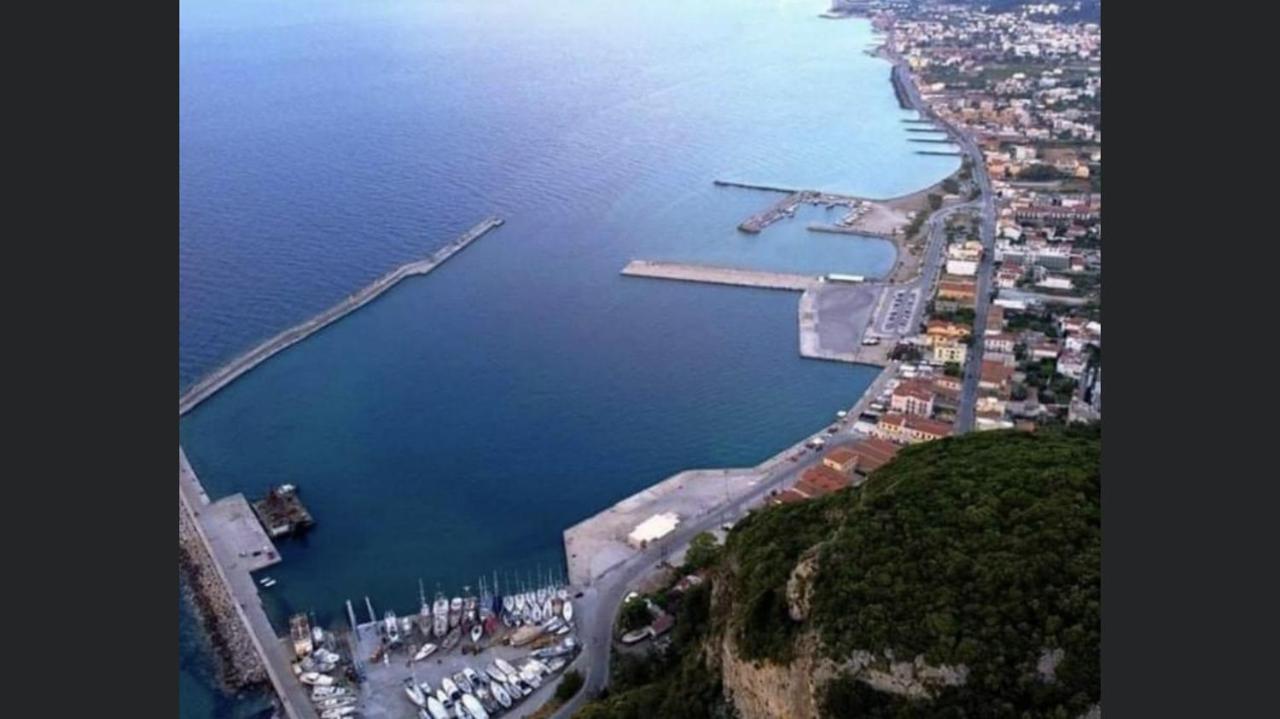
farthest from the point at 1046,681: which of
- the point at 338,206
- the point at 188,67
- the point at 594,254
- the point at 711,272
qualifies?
the point at 188,67

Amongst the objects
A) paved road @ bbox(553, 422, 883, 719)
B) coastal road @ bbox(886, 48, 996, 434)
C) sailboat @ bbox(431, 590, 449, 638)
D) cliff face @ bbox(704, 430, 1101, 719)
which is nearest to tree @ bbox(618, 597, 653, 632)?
paved road @ bbox(553, 422, 883, 719)

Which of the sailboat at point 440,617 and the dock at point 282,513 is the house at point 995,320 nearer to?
the sailboat at point 440,617

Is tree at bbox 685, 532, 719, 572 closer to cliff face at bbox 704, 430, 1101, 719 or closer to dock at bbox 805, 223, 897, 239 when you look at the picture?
cliff face at bbox 704, 430, 1101, 719

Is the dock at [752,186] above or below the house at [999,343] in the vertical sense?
above

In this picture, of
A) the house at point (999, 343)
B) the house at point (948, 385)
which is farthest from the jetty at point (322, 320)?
the house at point (999, 343)

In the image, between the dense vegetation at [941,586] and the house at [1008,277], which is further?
the house at [1008,277]

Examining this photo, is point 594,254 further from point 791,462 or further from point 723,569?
point 723,569
